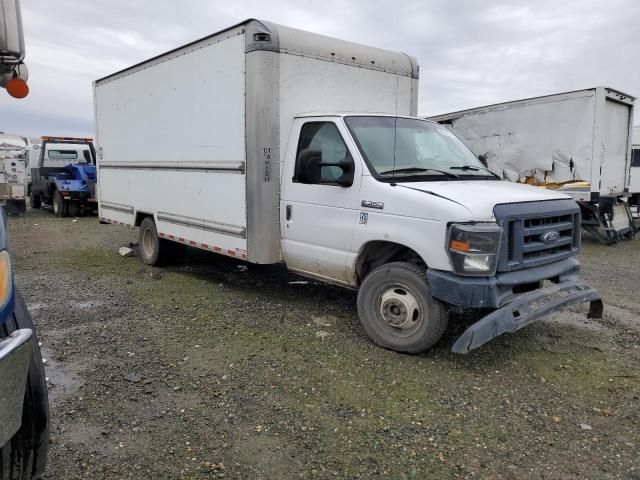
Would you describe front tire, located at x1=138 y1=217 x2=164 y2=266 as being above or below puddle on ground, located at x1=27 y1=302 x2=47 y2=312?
above

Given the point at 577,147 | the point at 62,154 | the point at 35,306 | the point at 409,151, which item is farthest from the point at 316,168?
the point at 62,154

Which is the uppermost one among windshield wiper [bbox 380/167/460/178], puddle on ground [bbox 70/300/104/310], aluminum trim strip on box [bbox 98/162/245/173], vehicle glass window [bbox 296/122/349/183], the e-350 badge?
vehicle glass window [bbox 296/122/349/183]

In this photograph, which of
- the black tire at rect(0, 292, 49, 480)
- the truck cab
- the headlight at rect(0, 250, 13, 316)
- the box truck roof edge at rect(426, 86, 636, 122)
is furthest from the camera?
the box truck roof edge at rect(426, 86, 636, 122)

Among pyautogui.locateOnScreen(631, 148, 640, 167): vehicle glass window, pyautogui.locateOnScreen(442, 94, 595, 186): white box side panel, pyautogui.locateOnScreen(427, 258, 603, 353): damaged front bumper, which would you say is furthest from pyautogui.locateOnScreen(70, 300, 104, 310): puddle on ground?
pyautogui.locateOnScreen(631, 148, 640, 167): vehicle glass window

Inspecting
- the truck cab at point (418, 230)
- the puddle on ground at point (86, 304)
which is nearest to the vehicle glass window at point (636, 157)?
the truck cab at point (418, 230)

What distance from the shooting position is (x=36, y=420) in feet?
7.68

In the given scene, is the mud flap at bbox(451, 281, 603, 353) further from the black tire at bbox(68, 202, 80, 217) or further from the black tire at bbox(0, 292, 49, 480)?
the black tire at bbox(68, 202, 80, 217)

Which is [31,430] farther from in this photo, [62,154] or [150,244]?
[62,154]

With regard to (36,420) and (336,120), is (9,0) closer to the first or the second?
(36,420)

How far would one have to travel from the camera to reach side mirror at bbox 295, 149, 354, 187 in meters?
5.03

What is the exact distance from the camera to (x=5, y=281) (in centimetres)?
211

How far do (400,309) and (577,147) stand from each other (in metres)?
8.75

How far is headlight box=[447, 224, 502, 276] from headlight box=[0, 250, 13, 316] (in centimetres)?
313

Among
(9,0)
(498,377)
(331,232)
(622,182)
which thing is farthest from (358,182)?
(622,182)
